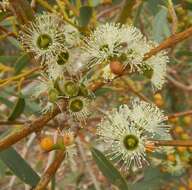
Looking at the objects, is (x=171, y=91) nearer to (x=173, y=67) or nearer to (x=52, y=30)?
(x=173, y=67)

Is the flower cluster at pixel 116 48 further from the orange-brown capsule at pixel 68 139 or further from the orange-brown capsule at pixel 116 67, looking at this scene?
the orange-brown capsule at pixel 68 139

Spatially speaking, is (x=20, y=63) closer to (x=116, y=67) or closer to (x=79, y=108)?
(x=79, y=108)

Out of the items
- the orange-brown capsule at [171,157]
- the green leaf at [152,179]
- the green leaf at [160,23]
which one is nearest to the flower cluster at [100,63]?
the green leaf at [160,23]

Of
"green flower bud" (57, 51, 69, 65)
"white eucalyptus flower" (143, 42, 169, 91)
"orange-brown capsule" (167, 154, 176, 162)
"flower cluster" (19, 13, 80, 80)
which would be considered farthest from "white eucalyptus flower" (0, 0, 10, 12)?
"orange-brown capsule" (167, 154, 176, 162)

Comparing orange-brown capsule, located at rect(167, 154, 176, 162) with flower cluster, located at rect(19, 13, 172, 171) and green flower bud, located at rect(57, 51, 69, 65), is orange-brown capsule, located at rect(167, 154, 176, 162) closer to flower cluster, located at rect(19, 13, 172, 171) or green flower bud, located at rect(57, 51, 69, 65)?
flower cluster, located at rect(19, 13, 172, 171)

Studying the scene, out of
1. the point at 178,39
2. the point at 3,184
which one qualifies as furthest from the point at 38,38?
the point at 3,184

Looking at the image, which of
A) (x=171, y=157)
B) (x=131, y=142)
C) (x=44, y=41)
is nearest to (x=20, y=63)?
(x=44, y=41)
